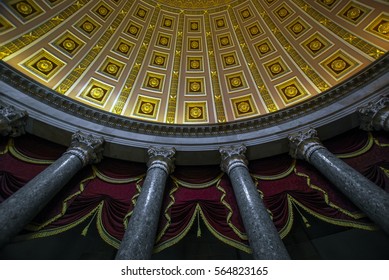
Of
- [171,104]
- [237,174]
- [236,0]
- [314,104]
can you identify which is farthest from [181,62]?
[237,174]

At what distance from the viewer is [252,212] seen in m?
5.14

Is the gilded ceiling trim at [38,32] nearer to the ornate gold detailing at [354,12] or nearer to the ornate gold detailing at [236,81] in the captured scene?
the ornate gold detailing at [236,81]

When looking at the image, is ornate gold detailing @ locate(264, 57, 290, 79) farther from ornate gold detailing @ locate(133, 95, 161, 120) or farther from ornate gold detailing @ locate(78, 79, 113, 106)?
ornate gold detailing @ locate(78, 79, 113, 106)

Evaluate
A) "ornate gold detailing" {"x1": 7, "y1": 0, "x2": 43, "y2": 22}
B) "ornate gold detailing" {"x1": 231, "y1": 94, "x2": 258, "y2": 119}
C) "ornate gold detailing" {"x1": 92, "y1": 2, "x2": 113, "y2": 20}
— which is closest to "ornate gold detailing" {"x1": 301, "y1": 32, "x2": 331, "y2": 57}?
"ornate gold detailing" {"x1": 231, "y1": 94, "x2": 258, "y2": 119}

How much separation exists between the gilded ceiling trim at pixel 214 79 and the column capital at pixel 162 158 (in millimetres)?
3375

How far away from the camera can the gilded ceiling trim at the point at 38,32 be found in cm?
801

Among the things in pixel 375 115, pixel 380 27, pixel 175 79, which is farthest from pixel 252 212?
pixel 380 27

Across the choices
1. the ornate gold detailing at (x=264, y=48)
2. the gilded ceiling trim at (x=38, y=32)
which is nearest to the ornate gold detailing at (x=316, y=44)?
the ornate gold detailing at (x=264, y=48)

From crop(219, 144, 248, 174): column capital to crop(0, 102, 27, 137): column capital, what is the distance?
230 inches

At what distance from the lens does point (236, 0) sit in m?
12.3

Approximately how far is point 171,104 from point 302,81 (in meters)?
5.67

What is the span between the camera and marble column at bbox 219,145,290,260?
13.8 feet
